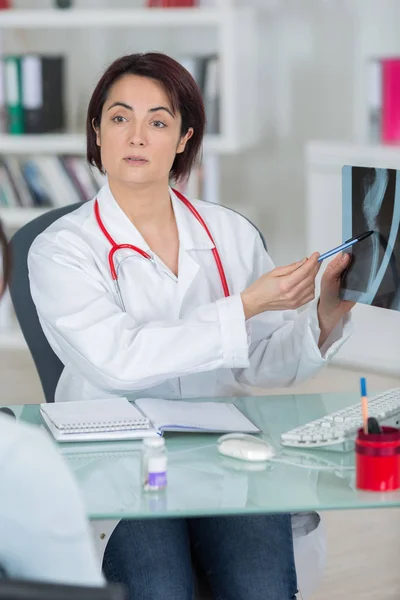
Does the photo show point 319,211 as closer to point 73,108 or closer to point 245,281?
point 73,108

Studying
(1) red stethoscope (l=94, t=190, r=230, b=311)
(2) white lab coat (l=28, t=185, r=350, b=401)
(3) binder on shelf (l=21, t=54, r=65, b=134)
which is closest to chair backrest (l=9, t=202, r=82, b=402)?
(2) white lab coat (l=28, t=185, r=350, b=401)

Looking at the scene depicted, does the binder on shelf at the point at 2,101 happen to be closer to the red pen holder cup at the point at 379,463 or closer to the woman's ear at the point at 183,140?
the woman's ear at the point at 183,140

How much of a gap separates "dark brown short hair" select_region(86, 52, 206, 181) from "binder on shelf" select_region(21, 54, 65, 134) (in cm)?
233

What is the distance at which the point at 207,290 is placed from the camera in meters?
2.14

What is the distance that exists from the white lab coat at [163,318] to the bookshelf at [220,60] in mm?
2166

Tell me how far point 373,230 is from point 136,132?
0.52 m

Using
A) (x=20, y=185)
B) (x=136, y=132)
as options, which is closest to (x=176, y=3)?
(x=20, y=185)

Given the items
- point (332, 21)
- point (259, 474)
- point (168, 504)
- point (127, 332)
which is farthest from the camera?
point (332, 21)

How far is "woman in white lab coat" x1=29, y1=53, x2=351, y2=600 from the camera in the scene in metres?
1.78

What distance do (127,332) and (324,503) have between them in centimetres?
57

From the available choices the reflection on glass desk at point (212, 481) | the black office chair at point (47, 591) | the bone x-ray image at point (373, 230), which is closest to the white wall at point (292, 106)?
the bone x-ray image at point (373, 230)

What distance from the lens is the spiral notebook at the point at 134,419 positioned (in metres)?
1.71

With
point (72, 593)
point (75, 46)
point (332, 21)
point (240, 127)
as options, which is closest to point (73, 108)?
point (75, 46)

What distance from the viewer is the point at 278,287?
1.89 metres
